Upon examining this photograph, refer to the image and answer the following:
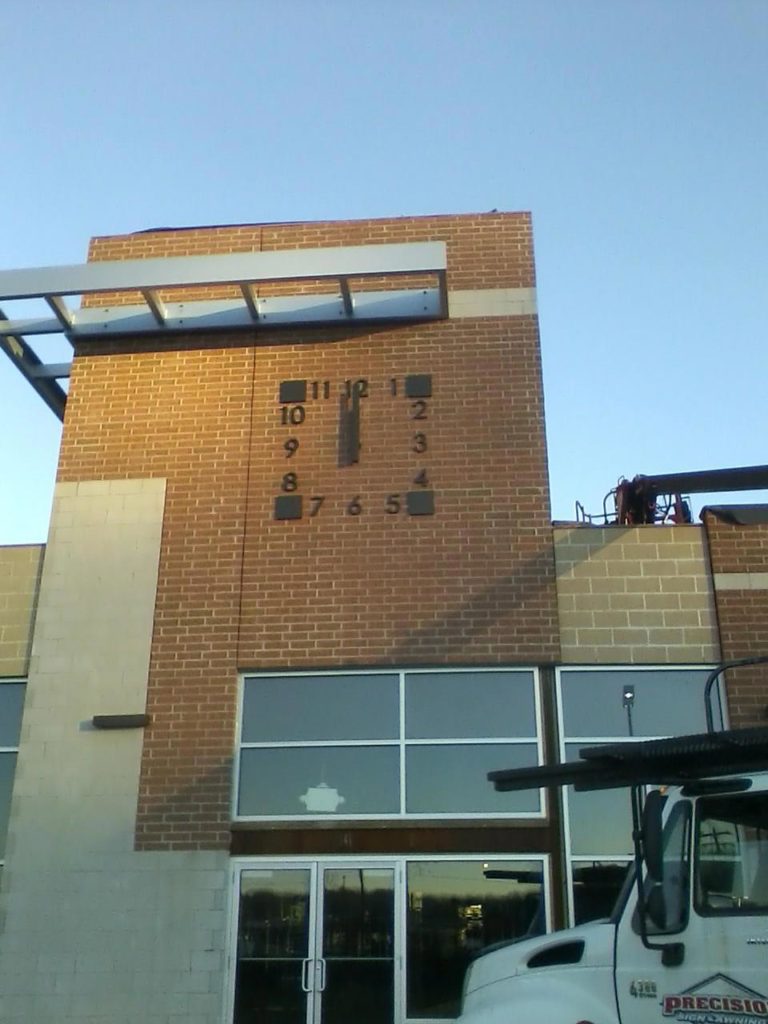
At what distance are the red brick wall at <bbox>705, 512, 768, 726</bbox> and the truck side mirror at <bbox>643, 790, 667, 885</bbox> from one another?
6610mm

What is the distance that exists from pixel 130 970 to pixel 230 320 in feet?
25.7

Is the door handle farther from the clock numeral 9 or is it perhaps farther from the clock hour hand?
the clock numeral 9

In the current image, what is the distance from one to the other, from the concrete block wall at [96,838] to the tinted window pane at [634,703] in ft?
13.8

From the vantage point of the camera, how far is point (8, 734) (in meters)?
12.9

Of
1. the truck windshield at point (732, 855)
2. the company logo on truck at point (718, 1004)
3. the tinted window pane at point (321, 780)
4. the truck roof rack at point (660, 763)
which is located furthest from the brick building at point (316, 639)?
the truck windshield at point (732, 855)

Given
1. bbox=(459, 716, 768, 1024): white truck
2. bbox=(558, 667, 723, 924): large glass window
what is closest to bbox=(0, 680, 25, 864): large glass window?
bbox=(558, 667, 723, 924): large glass window

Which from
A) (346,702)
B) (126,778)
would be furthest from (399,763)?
(126,778)

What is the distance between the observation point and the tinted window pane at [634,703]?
39.3 ft

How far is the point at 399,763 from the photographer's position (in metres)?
11.9

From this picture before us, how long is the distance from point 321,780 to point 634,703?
356cm

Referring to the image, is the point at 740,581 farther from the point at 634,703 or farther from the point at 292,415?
the point at 292,415

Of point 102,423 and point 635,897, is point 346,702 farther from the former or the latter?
point 635,897

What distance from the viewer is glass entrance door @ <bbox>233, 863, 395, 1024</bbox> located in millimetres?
11070

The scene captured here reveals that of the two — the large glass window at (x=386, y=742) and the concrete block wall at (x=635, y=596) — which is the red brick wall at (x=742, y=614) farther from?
the large glass window at (x=386, y=742)
